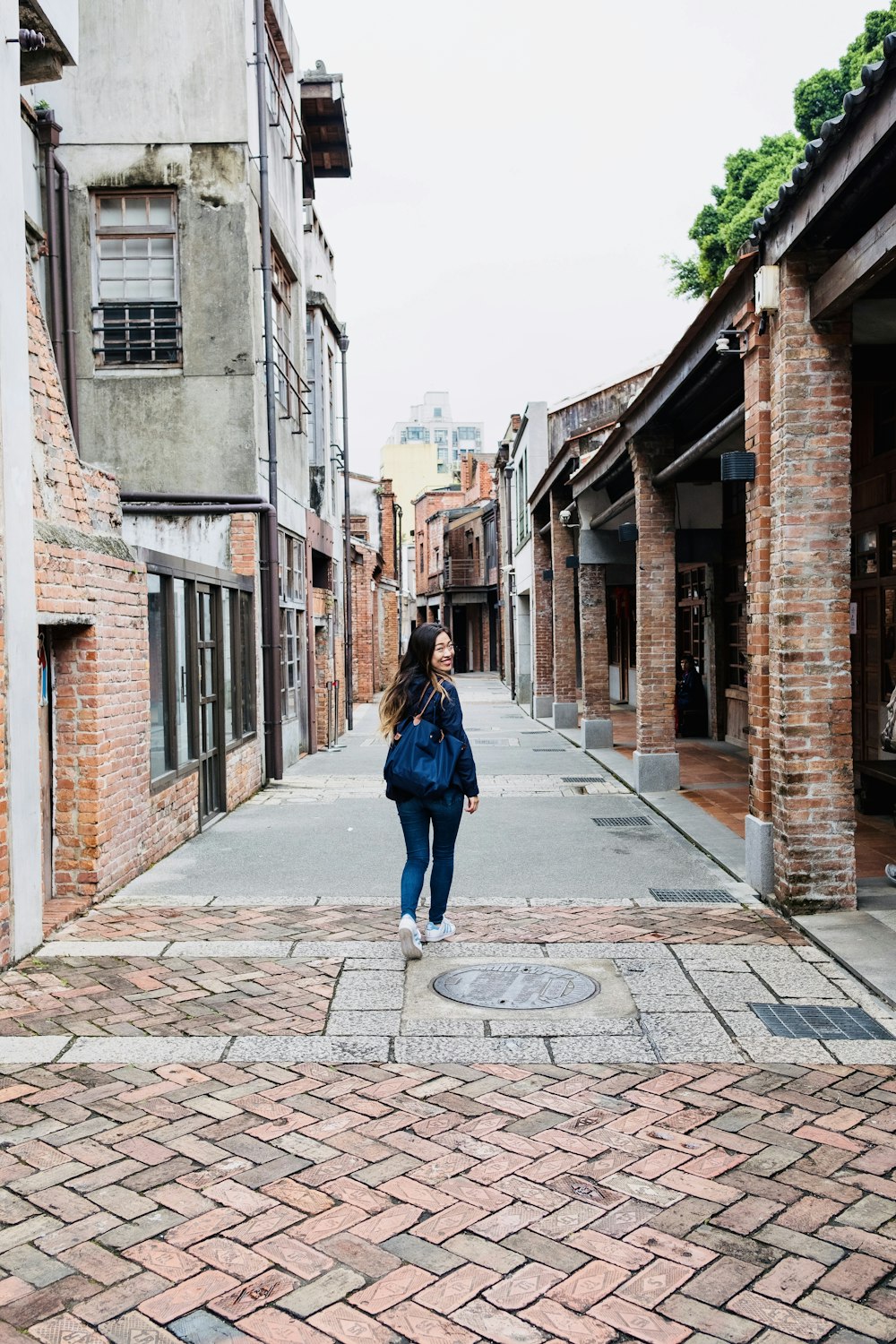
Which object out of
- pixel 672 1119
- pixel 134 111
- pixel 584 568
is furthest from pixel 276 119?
pixel 672 1119

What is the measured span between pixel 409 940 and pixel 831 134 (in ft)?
14.0

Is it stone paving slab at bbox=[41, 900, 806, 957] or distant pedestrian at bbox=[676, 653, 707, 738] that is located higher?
distant pedestrian at bbox=[676, 653, 707, 738]

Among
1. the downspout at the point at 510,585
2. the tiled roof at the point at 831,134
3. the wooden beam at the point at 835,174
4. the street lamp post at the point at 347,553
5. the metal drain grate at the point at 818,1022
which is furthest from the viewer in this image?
the downspout at the point at 510,585

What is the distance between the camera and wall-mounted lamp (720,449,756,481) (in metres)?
7.08

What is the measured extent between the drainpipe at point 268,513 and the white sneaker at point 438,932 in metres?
7.26

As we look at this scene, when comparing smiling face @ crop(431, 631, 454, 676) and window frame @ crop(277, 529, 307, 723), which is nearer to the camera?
smiling face @ crop(431, 631, 454, 676)

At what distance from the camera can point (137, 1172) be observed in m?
3.55

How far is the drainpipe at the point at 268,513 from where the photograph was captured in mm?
12633

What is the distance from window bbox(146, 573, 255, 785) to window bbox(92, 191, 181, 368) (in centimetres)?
290

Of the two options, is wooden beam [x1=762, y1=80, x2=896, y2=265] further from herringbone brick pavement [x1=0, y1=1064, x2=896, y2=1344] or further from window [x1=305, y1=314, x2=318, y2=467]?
window [x1=305, y1=314, x2=318, y2=467]

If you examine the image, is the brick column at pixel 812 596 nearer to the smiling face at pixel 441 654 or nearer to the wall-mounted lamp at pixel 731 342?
the wall-mounted lamp at pixel 731 342

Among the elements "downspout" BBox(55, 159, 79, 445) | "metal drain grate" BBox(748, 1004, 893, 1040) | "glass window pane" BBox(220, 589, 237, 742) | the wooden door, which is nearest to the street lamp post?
"downspout" BBox(55, 159, 79, 445)

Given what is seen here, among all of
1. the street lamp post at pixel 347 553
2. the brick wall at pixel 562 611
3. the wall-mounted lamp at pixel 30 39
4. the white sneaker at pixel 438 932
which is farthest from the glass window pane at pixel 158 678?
the street lamp post at pixel 347 553

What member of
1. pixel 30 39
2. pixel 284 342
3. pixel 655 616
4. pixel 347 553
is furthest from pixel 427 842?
pixel 347 553
